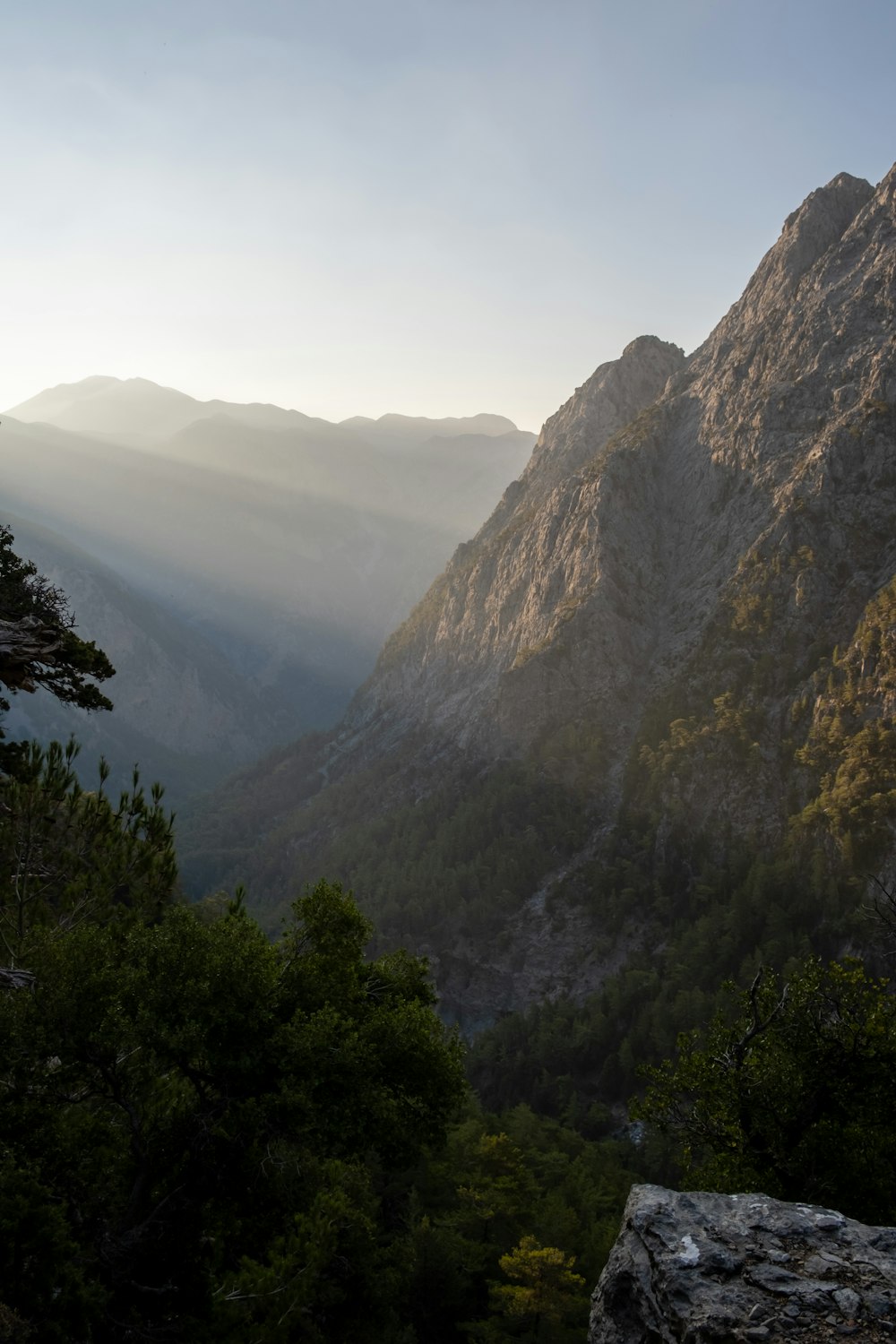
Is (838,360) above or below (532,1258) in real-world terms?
above

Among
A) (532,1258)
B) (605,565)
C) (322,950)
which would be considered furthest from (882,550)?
(322,950)

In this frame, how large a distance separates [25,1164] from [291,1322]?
5980 mm

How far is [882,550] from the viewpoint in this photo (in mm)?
128500

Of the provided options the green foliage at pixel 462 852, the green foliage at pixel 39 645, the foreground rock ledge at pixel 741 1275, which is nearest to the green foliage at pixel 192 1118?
the foreground rock ledge at pixel 741 1275

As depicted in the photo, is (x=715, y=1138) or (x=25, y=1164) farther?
(x=715, y=1138)

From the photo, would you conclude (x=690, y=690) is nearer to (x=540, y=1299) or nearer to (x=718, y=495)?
(x=718, y=495)

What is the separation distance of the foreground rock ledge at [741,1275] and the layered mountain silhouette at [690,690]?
321ft

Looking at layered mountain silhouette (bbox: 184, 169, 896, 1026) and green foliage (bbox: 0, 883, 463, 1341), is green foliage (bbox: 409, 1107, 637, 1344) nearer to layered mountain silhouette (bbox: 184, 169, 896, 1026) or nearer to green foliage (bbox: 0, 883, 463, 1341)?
green foliage (bbox: 0, 883, 463, 1341)

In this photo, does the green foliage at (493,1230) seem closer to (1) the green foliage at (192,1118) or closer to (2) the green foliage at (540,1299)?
(2) the green foliage at (540,1299)

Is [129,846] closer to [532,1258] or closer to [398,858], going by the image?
[532,1258]

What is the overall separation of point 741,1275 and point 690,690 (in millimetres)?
138571

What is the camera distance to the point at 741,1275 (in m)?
8.32

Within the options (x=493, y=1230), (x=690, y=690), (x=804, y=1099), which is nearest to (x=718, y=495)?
(x=690, y=690)

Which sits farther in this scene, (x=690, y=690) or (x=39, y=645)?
(x=690, y=690)
